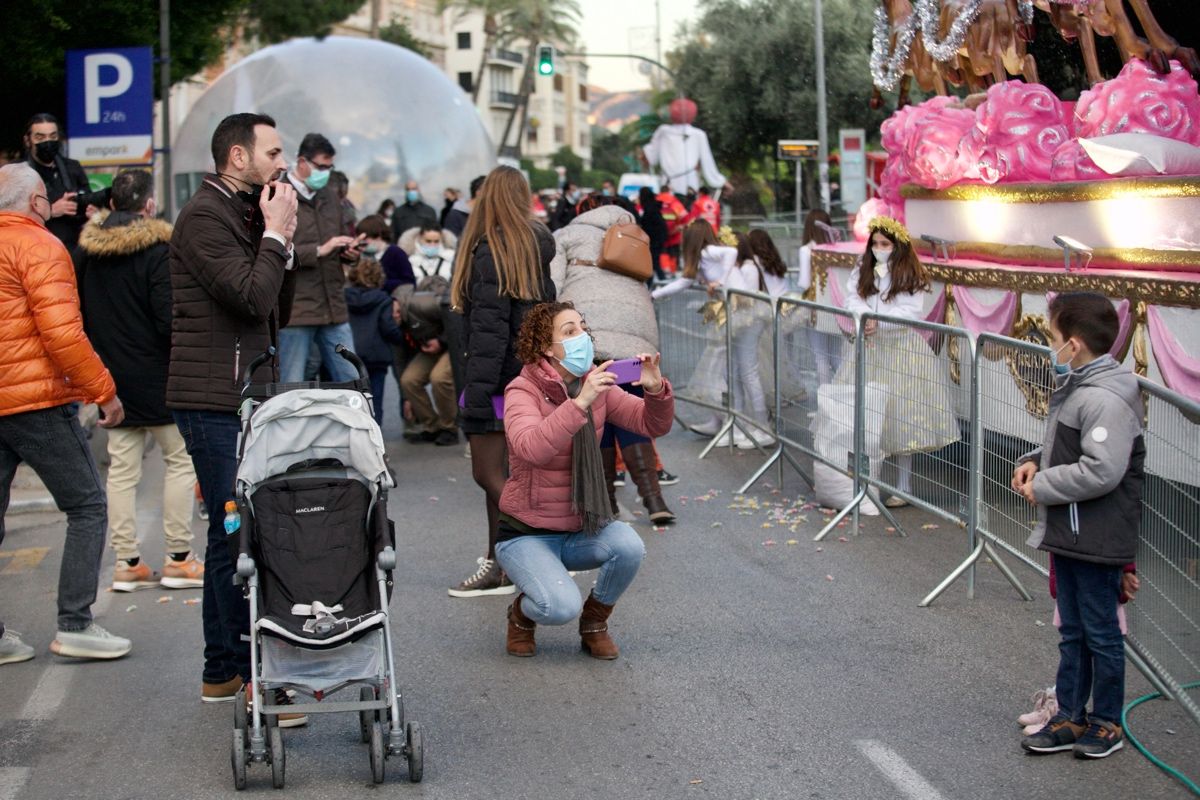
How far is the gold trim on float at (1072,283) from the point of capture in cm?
799

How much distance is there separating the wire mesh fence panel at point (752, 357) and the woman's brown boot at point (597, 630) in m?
4.23

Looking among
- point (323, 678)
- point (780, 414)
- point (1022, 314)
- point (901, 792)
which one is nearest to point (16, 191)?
point (323, 678)

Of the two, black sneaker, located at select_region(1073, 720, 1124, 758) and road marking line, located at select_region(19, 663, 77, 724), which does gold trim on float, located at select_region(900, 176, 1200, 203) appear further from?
road marking line, located at select_region(19, 663, 77, 724)

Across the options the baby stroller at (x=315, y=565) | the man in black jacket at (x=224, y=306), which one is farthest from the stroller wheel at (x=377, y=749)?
the man in black jacket at (x=224, y=306)

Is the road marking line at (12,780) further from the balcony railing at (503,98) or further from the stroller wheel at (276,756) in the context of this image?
the balcony railing at (503,98)

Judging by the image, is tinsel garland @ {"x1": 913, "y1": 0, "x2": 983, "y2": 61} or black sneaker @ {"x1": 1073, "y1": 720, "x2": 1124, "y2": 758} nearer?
black sneaker @ {"x1": 1073, "y1": 720, "x2": 1124, "y2": 758}

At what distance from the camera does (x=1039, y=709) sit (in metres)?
5.56

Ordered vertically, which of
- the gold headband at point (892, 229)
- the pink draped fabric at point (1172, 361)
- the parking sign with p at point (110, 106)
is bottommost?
the pink draped fabric at point (1172, 361)

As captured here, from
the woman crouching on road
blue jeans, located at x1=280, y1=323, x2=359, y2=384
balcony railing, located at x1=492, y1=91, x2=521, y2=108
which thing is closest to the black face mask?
blue jeans, located at x1=280, y1=323, x2=359, y2=384

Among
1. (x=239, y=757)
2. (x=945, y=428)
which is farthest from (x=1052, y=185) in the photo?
(x=239, y=757)

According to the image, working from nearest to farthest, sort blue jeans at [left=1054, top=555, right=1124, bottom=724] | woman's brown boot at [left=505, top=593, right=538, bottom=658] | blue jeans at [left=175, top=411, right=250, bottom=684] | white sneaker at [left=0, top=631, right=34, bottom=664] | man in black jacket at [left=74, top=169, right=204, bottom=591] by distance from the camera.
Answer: blue jeans at [left=1054, top=555, right=1124, bottom=724] → blue jeans at [left=175, top=411, right=250, bottom=684] → woman's brown boot at [left=505, top=593, right=538, bottom=658] → white sneaker at [left=0, top=631, right=34, bottom=664] → man in black jacket at [left=74, top=169, right=204, bottom=591]

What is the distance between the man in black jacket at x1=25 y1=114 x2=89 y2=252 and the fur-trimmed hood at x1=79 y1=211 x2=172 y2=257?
2.33 m

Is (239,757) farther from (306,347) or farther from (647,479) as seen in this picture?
(306,347)

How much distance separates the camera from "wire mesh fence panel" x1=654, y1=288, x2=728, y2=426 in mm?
12047
